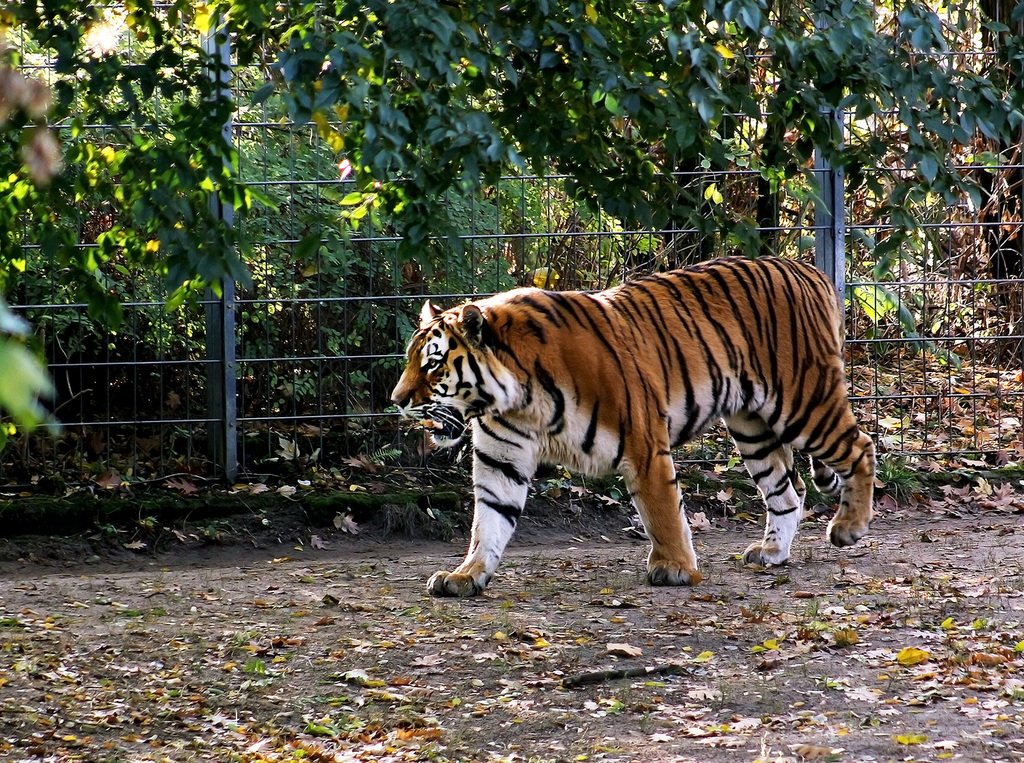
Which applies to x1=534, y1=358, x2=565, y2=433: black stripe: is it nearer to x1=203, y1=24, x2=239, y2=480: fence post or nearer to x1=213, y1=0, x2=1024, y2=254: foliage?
x1=213, y1=0, x2=1024, y2=254: foliage

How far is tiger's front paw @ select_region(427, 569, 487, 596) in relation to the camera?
17.7 ft

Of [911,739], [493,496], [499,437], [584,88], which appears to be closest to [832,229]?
[499,437]

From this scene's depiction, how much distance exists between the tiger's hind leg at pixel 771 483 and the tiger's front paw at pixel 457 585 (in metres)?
1.37

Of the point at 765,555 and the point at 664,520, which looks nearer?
the point at 664,520

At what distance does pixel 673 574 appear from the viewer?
5500 mm

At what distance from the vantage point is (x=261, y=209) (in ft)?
23.4

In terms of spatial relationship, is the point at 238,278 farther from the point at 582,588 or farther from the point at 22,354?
the point at 582,588

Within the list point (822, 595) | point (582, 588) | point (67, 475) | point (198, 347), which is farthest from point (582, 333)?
point (67, 475)

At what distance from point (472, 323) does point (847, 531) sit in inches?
84.9

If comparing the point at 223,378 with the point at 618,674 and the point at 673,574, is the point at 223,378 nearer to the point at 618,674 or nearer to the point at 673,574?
the point at 673,574

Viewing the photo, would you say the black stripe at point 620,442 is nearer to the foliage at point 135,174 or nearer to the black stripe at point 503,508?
the black stripe at point 503,508

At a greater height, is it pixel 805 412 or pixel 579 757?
pixel 805 412

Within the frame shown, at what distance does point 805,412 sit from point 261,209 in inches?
123

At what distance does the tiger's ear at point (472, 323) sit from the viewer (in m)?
5.38
